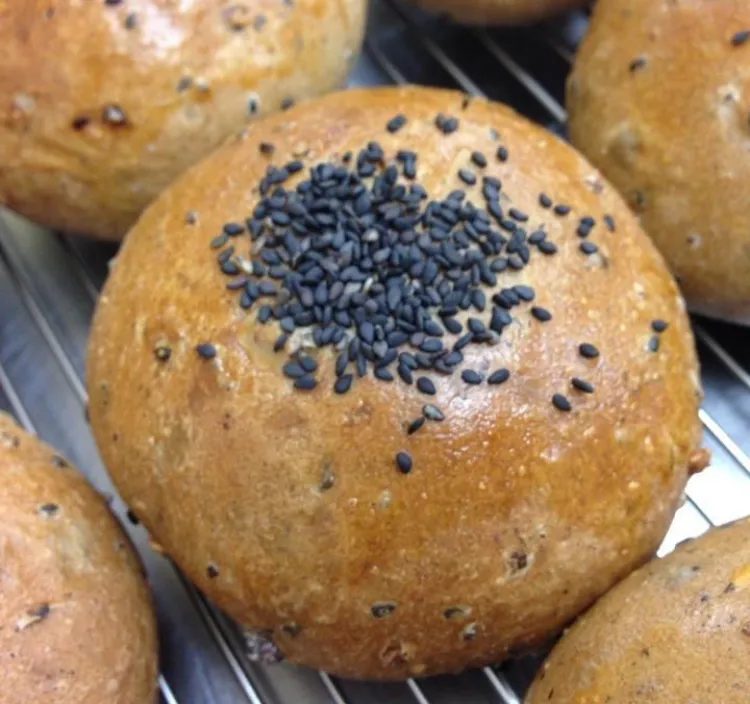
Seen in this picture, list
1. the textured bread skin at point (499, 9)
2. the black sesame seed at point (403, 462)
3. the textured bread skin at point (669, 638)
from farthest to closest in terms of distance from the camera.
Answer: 1. the textured bread skin at point (499, 9)
2. the black sesame seed at point (403, 462)
3. the textured bread skin at point (669, 638)

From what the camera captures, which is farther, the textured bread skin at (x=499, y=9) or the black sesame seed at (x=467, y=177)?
the textured bread skin at (x=499, y=9)

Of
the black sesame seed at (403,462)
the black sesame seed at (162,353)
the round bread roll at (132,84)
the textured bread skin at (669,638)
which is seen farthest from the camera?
the round bread roll at (132,84)

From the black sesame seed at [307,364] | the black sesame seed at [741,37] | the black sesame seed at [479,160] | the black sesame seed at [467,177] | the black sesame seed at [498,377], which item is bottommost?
the black sesame seed at [498,377]

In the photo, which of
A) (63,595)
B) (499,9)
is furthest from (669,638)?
(499,9)

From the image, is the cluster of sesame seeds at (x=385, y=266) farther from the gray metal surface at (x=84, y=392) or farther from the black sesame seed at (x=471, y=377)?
the gray metal surface at (x=84, y=392)

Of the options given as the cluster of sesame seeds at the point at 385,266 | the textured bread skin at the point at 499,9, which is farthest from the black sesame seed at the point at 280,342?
the textured bread skin at the point at 499,9

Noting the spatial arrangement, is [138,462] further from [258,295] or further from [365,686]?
[365,686]

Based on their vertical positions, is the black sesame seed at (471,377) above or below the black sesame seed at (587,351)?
above
